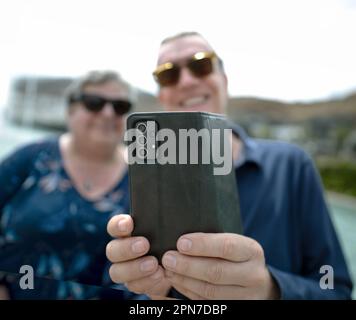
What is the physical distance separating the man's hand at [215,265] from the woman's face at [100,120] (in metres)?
0.66

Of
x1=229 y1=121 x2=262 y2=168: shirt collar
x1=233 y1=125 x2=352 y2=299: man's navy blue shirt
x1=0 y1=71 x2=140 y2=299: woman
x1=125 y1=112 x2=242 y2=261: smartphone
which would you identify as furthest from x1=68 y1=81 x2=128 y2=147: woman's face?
x1=125 y1=112 x2=242 y2=261: smartphone

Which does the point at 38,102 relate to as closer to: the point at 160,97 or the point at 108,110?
the point at 108,110

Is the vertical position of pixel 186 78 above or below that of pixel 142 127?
above

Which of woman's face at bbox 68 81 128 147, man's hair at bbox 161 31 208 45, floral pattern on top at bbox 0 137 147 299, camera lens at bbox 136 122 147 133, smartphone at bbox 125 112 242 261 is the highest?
man's hair at bbox 161 31 208 45

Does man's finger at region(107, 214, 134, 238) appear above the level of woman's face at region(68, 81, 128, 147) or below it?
below

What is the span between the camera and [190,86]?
911mm

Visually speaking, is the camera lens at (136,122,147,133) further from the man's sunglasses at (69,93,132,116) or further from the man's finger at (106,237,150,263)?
the man's sunglasses at (69,93,132,116)

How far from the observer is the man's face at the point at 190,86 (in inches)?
34.2

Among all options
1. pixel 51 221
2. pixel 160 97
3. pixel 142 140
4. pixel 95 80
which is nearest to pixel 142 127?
pixel 142 140

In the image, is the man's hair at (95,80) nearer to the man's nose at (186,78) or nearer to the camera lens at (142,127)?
the man's nose at (186,78)

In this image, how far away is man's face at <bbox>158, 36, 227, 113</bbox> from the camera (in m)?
0.87

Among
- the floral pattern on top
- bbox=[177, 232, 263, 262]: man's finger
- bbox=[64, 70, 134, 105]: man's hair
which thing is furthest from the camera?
bbox=[64, 70, 134, 105]: man's hair

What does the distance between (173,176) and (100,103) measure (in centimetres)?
70

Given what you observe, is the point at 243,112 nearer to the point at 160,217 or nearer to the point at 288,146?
the point at 288,146
